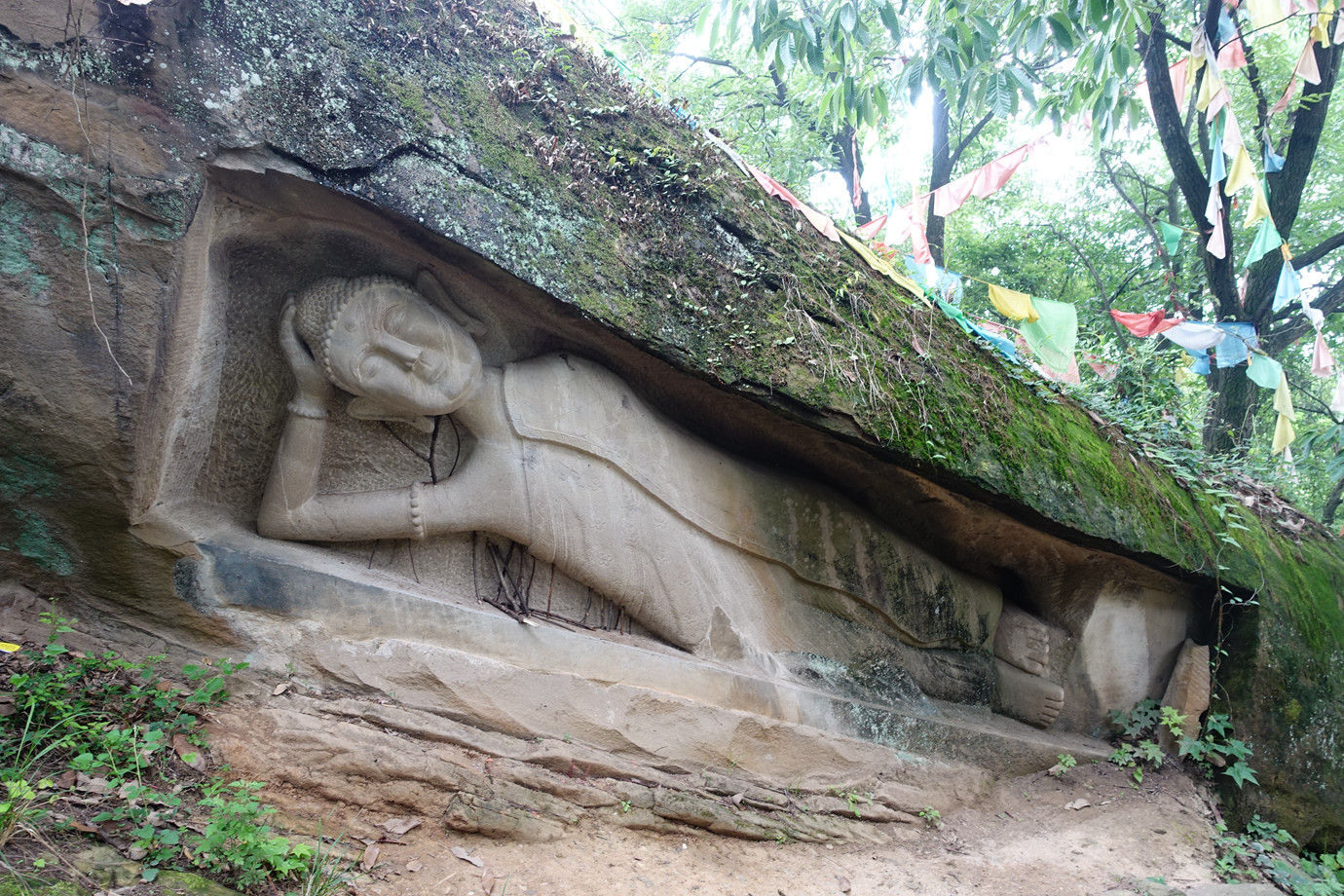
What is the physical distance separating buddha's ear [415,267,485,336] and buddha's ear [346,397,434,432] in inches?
15.1

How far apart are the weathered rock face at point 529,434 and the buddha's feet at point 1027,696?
2 centimetres

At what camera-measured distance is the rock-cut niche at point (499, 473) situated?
2.97 metres

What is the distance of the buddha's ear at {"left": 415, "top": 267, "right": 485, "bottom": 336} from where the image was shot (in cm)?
311

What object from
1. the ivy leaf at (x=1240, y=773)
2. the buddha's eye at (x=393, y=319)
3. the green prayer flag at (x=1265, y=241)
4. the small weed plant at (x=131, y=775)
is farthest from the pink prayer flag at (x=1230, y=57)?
the small weed plant at (x=131, y=775)

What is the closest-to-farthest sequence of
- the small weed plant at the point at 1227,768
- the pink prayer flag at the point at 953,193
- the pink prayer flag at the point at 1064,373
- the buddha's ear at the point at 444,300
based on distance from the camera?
the buddha's ear at the point at 444,300 → the small weed plant at the point at 1227,768 → the pink prayer flag at the point at 1064,373 → the pink prayer flag at the point at 953,193

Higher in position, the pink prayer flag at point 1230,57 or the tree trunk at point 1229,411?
the pink prayer flag at point 1230,57

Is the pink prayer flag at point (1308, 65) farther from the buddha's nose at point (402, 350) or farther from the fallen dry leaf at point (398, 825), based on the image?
the fallen dry leaf at point (398, 825)

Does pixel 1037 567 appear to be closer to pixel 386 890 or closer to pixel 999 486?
pixel 999 486

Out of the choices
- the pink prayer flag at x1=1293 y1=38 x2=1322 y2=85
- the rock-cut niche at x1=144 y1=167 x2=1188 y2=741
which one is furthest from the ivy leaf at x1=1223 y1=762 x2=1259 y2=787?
the pink prayer flag at x1=1293 y1=38 x2=1322 y2=85

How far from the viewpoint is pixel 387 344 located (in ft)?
9.80

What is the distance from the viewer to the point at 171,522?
276 cm

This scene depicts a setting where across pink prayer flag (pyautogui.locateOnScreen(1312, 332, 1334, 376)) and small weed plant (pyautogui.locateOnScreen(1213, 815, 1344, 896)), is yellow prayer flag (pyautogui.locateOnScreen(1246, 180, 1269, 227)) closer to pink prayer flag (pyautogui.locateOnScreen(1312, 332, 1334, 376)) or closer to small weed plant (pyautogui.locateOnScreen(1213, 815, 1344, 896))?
pink prayer flag (pyautogui.locateOnScreen(1312, 332, 1334, 376))

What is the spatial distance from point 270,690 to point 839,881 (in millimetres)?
2026

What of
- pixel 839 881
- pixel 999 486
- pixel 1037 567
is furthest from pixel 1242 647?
pixel 839 881
